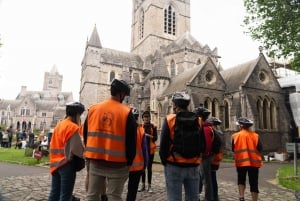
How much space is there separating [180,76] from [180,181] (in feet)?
84.0

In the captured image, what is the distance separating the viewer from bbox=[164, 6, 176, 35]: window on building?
48553 millimetres

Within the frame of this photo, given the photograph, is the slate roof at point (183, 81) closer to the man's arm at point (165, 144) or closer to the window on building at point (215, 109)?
the window on building at point (215, 109)

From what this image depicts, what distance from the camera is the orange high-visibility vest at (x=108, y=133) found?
10.5ft

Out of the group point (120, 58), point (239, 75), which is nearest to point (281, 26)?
point (239, 75)

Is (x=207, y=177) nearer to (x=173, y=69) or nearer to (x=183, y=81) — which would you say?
(x=183, y=81)

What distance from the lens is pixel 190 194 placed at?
142 inches

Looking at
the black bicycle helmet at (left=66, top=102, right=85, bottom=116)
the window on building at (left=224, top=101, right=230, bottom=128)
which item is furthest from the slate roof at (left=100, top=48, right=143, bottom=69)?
the black bicycle helmet at (left=66, top=102, right=85, bottom=116)

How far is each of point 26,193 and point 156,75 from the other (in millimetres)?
23895

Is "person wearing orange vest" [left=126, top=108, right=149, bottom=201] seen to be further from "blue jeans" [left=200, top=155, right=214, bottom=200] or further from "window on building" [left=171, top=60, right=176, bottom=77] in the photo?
"window on building" [left=171, top=60, right=176, bottom=77]

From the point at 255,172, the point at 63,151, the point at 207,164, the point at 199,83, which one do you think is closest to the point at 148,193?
the point at 207,164

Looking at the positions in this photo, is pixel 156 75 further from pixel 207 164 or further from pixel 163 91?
pixel 207 164

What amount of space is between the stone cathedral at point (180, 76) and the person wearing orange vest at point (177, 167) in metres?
18.1

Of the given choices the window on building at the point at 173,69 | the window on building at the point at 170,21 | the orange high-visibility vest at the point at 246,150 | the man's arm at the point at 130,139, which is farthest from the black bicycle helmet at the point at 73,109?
the window on building at the point at 170,21

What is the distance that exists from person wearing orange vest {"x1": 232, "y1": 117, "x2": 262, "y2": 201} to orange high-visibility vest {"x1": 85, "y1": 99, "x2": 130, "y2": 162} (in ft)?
12.1
